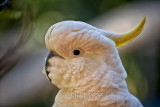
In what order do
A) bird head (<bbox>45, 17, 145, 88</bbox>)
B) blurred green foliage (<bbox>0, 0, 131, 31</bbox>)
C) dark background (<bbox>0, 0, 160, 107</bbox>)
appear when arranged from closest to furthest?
bird head (<bbox>45, 17, 145, 88</bbox>) < dark background (<bbox>0, 0, 160, 107</bbox>) < blurred green foliage (<bbox>0, 0, 131, 31</bbox>)

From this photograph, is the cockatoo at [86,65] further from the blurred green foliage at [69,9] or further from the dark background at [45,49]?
the blurred green foliage at [69,9]

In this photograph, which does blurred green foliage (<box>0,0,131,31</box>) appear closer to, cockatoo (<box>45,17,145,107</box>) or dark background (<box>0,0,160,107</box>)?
dark background (<box>0,0,160,107</box>)

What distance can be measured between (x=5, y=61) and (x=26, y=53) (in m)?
0.78

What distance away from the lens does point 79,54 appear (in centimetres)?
80

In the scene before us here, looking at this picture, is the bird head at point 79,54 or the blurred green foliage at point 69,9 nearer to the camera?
the bird head at point 79,54

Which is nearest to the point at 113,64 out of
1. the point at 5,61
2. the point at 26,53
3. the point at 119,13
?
the point at 5,61

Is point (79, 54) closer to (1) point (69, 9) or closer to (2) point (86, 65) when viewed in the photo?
(2) point (86, 65)

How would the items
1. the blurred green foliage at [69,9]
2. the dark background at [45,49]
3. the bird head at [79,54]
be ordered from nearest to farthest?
the bird head at [79,54] → the dark background at [45,49] → the blurred green foliage at [69,9]

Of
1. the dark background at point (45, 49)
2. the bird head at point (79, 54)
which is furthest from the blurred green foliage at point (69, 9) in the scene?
the bird head at point (79, 54)

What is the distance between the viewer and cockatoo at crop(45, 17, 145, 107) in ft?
2.56

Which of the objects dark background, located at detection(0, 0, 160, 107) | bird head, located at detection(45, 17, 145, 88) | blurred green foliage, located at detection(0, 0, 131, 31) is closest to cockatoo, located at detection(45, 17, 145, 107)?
bird head, located at detection(45, 17, 145, 88)

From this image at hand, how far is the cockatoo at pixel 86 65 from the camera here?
0.78 meters

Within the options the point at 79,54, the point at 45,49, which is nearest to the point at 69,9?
the point at 45,49

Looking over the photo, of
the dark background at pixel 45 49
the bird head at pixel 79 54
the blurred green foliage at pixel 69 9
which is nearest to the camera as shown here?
the bird head at pixel 79 54
